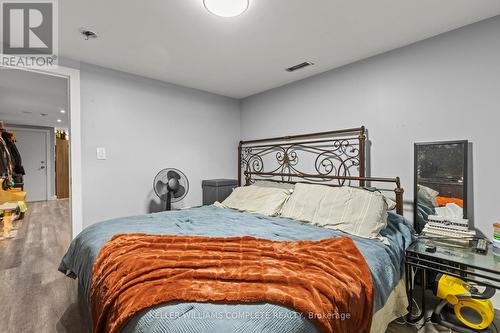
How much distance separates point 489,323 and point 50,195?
30.3 ft

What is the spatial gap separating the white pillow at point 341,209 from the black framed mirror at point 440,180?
43 cm

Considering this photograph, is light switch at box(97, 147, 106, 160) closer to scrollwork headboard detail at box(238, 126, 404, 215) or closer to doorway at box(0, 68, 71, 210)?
doorway at box(0, 68, 71, 210)

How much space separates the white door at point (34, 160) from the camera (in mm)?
6766

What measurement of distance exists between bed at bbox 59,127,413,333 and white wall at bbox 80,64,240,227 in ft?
2.17

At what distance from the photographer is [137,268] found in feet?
3.72

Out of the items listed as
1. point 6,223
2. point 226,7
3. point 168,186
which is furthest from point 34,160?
point 226,7

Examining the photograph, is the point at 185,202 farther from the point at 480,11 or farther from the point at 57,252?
the point at 480,11

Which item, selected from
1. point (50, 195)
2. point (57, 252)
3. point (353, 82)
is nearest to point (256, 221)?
point (353, 82)

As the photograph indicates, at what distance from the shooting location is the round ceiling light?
1517 millimetres

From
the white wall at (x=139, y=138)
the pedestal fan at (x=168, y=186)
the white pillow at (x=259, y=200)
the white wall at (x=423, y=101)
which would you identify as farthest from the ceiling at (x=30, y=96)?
the white wall at (x=423, y=101)

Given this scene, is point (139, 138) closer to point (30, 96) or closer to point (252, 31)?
point (252, 31)

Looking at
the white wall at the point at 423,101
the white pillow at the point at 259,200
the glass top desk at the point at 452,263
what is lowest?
the glass top desk at the point at 452,263

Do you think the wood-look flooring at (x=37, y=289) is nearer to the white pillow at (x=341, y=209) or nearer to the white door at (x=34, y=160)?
the white pillow at (x=341, y=209)

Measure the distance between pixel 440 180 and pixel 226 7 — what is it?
203cm
